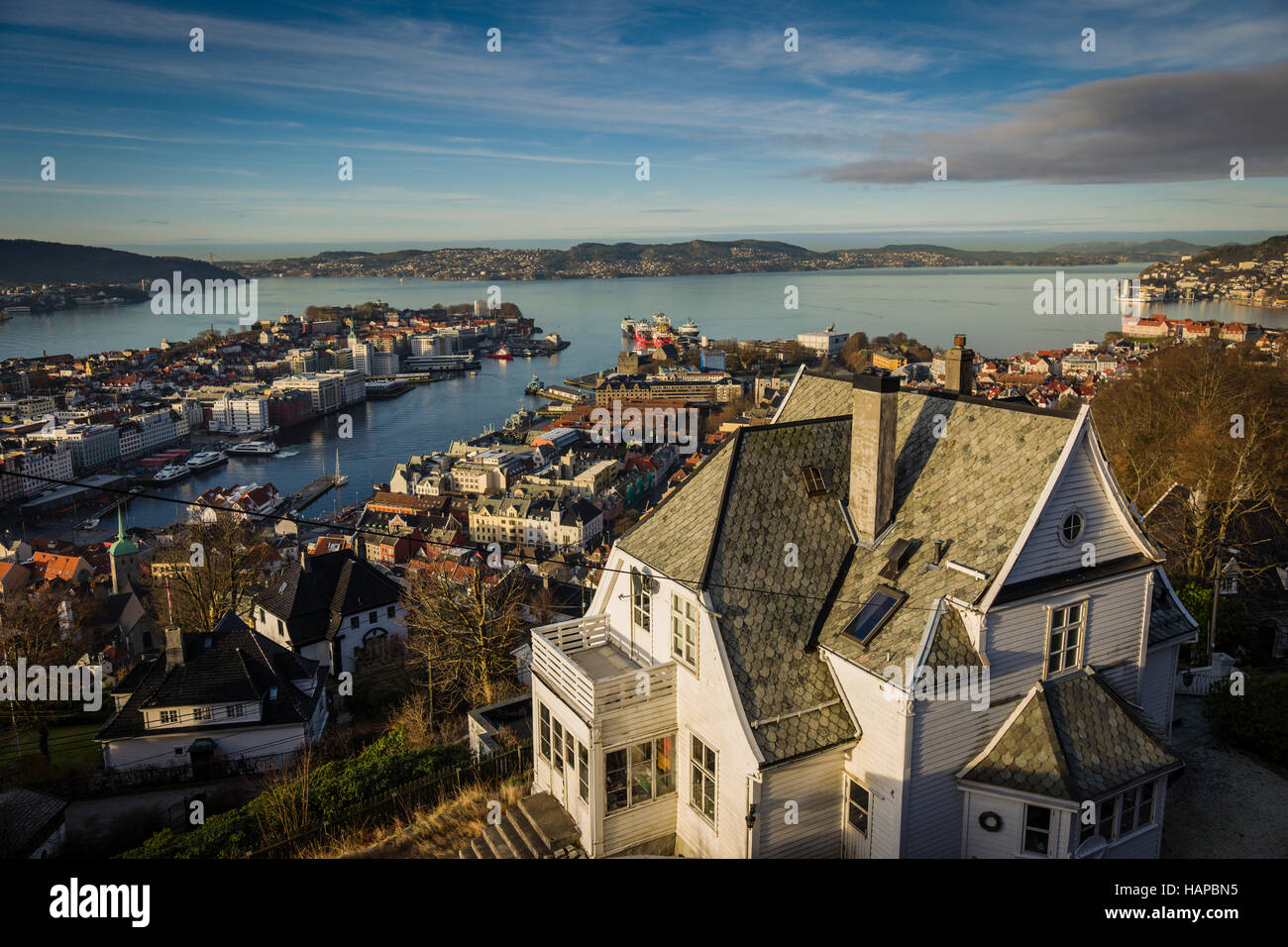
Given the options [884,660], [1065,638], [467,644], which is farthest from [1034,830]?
[467,644]

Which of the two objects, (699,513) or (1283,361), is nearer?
(699,513)

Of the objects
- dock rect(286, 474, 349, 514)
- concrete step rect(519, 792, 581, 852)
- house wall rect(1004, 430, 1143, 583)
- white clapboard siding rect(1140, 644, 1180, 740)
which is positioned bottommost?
dock rect(286, 474, 349, 514)

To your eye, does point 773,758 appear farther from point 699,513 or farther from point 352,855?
point 352,855

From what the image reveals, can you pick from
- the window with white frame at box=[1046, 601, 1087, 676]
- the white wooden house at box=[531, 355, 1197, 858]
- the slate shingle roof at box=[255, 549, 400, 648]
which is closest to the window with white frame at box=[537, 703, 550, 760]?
the white wooden house at box=[531, 355, 1197, 858]

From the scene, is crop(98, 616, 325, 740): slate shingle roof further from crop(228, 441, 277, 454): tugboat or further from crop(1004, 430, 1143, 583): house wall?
crop(228, 441, 277, 454): tugboat

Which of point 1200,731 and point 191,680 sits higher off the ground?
point 1200,731

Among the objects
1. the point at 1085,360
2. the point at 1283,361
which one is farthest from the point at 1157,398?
the point at 1085,360

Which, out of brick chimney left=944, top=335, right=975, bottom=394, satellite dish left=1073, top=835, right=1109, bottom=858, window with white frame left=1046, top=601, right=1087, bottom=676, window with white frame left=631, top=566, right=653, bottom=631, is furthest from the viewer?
brick chimney left=944, top=335, right=975, bottom=394

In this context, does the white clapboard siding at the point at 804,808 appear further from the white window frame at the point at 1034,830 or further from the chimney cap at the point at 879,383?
the chimney cap at the point at 879,383
